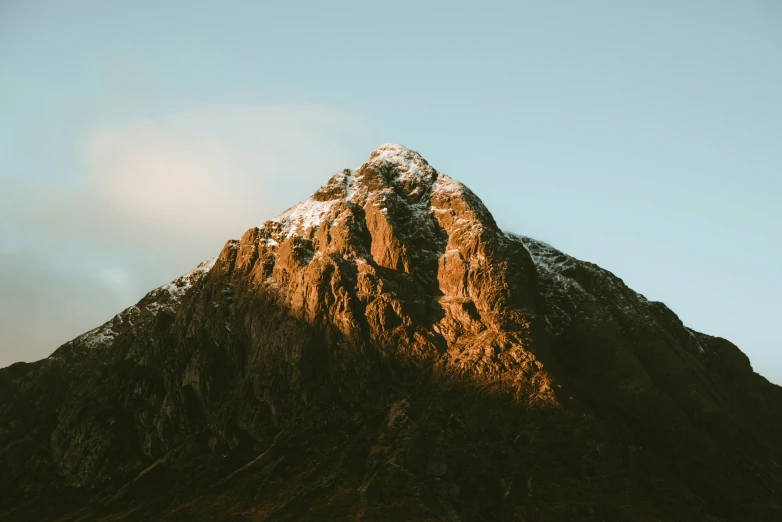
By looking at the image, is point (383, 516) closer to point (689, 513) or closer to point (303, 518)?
point (303, 518)

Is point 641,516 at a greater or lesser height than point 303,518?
lesser

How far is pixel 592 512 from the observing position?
19375 cm

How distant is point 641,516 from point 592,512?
12.5m

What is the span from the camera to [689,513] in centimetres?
19800

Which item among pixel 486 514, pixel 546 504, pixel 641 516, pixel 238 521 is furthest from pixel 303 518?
pixel 641 516

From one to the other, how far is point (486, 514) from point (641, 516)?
39.6m

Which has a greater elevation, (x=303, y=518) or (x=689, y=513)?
(x=303, y=518)

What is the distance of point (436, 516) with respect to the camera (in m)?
194

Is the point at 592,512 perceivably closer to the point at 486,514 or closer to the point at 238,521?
the point at 486,514

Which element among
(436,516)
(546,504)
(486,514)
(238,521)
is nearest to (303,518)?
(238,521)

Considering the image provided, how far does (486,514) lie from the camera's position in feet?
647

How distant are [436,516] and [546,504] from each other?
29.7 metres

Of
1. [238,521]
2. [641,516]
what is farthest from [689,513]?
[238,521]

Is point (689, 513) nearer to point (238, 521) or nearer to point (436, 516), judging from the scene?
point (436, 516)
